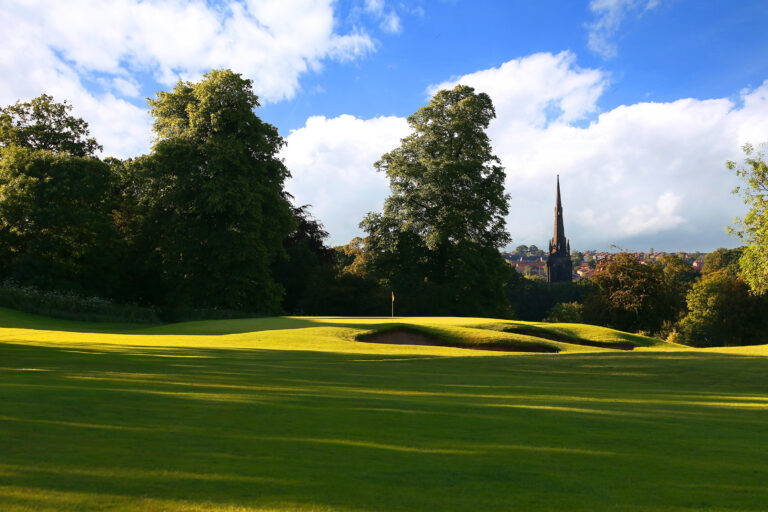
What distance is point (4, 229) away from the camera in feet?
135

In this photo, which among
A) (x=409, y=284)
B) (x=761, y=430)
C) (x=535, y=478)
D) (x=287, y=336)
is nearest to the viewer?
(x=535, y=478)

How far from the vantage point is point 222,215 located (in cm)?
4225

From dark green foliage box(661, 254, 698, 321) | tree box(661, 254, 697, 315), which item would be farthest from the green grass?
tree box(661, 254, 697, 315)

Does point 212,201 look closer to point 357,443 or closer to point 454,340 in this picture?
point 454,340

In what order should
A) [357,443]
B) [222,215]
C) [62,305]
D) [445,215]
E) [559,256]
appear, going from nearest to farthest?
[357,443]
[62,305]
[222,215]
[445,215]
[559,256]

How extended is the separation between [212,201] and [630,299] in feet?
129

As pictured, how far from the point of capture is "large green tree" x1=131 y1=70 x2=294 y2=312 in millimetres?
40688

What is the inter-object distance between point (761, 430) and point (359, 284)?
142ft

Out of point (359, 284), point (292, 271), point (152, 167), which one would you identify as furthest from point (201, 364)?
point (292, 271)

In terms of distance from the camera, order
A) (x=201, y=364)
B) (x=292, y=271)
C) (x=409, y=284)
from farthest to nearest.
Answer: (x=292, y=271) → (x=409, y=284) → (x=201, y=364)

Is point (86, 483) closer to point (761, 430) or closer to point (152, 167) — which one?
point (761, 430)

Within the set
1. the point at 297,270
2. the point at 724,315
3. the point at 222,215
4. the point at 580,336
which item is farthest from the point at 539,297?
the point at 580,336

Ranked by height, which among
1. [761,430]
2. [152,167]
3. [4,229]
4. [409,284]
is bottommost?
[761,430]

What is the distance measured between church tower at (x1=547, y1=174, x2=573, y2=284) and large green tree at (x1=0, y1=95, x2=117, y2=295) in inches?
4297
